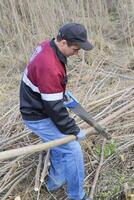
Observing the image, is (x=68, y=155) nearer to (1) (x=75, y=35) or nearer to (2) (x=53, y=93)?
(2) (x=53, y=93)

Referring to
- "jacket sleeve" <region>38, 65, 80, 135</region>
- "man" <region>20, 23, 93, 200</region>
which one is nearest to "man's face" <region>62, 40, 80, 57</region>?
"man" <region>20, 23, 93, 200</region>

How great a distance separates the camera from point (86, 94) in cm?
417

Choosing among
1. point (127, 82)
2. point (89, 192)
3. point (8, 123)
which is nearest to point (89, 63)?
point (127, 82)

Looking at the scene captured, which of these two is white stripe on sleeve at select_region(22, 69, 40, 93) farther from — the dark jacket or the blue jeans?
the blue jeans

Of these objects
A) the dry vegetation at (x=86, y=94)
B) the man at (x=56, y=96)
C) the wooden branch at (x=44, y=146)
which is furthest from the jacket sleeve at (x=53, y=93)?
the dry vegetation at (x=86, y=94)

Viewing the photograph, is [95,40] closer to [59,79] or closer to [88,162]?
[88,162]

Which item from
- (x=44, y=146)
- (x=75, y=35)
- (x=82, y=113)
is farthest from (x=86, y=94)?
(x=44, y=146)

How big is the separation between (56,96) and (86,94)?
5.48 feet

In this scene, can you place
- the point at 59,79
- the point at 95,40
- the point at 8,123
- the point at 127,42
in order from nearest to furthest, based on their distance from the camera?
the point at 59,79 → the point at 8,123 → the point at 95,40 → the point at 127,42

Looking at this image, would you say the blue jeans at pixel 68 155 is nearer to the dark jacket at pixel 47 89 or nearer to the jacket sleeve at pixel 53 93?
the dark jacket at pixel 47 89

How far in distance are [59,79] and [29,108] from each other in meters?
0.34

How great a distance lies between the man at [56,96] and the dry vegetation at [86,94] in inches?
12.5

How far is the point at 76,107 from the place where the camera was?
2.88 metres

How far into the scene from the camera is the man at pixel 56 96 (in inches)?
99.7
